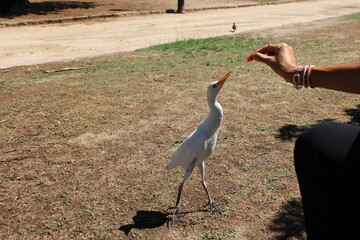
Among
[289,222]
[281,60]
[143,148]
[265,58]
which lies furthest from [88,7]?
[281,60]

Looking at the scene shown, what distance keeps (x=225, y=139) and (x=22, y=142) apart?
2.74 meters

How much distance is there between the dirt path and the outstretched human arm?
8565 millimetres

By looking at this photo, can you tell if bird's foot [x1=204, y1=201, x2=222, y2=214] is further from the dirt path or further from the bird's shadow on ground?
the dirt path

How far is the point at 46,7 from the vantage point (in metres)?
20.2

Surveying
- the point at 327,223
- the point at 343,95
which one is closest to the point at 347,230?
the point at 327,223

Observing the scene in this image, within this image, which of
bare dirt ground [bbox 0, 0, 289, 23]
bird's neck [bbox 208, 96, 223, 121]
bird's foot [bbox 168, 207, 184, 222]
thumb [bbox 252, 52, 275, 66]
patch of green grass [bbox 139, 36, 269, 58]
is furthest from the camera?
bare dirt ground [bbox 0, 0, 289, 23]

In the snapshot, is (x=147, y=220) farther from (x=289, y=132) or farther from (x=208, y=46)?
(x=208, y=46)

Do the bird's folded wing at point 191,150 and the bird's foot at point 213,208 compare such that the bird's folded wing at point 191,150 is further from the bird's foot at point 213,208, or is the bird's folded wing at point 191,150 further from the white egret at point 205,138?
the bird's foot at point 213,208

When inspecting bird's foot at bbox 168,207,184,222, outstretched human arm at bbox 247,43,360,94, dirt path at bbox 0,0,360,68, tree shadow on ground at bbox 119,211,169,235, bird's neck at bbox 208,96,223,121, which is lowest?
tree shadow on ground at bbox 119,211,169,235

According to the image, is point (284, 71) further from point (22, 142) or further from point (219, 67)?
point (219, 67)

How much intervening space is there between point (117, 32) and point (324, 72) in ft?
43.8

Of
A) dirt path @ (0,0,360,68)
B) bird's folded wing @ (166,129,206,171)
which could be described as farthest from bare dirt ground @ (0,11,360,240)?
dirt path @ (0,0,360,68)

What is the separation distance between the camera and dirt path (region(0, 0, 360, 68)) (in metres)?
10.8

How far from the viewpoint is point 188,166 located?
321 cm
